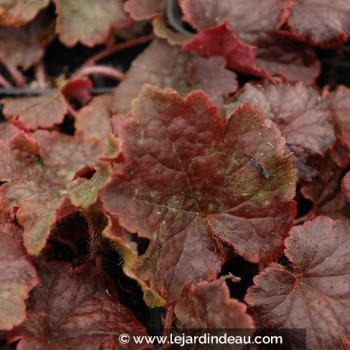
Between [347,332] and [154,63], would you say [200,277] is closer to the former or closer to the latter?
[347,332]

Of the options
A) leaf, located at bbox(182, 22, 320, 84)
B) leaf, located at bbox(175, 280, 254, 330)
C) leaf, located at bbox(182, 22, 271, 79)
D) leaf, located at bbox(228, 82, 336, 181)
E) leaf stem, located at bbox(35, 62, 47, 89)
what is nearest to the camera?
leaf, located at bbox(175, 280, 254, 330)

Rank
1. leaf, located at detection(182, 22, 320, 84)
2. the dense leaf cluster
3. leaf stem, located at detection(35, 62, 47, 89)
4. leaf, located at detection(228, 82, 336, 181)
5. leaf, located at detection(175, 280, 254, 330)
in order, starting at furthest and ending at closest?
leaf stem, located at detection(35, 62, 47, 89) → leaf, located at detection(182, 22, 320, 84) → leaf, located at detection(228, 82, 336, 181) → the dense leaf cluster → leaf, located at detection(175, 280, 254, 330)

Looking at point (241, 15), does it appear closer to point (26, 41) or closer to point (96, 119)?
point (96, 119)

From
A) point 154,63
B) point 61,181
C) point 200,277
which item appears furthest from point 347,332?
point 154,63

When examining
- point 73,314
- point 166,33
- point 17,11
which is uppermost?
point 17,11

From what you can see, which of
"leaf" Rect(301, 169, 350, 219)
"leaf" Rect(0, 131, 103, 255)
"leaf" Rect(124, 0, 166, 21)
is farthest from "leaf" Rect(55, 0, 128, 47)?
"leaf" Rect(301, 169, 350, 219)

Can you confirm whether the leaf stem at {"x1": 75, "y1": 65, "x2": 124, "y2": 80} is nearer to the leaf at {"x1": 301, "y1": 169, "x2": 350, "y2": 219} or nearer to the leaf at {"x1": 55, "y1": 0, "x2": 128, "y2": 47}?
the leaf at {"x1": 55, "y1": 0, "x2": 128, "y2": 47}

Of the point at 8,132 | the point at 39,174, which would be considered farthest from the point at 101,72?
the point at 39,174
